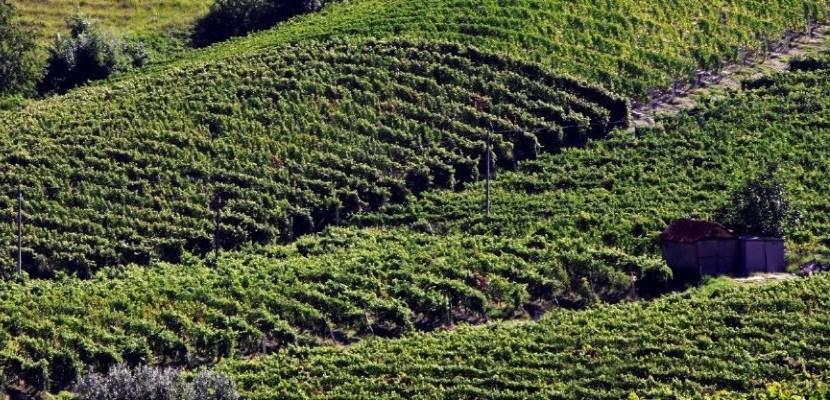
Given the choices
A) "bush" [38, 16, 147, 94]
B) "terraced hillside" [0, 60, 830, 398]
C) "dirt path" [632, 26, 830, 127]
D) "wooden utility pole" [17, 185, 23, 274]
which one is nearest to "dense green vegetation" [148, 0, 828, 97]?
"dirt path" [632, 26, 830, 127]

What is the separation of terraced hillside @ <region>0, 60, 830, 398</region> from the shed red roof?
1.03 meters

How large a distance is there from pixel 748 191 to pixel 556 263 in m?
6.67

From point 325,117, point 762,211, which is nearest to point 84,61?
point 325,117

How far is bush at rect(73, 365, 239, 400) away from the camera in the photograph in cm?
4762

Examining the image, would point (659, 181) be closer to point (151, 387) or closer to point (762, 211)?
point (762, 211)

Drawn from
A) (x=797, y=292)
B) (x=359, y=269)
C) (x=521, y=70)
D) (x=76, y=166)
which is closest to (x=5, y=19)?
(x=76, y=166)

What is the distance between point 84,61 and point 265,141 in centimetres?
1450

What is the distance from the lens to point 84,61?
80250 millimetres

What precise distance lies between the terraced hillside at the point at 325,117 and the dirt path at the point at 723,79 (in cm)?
70

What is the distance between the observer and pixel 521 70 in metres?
74.0

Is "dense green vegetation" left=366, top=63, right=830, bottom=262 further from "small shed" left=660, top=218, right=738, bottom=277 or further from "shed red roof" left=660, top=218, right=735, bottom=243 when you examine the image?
"small shed" left=660, top=218, right=738, bottom=277

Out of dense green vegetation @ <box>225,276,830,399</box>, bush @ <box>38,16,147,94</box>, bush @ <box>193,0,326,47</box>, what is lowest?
dense green vegetation @ <box>225,276,830,399</box>

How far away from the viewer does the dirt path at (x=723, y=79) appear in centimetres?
7194

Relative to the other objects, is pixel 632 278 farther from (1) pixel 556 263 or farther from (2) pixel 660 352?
(2) pixel 660 352
